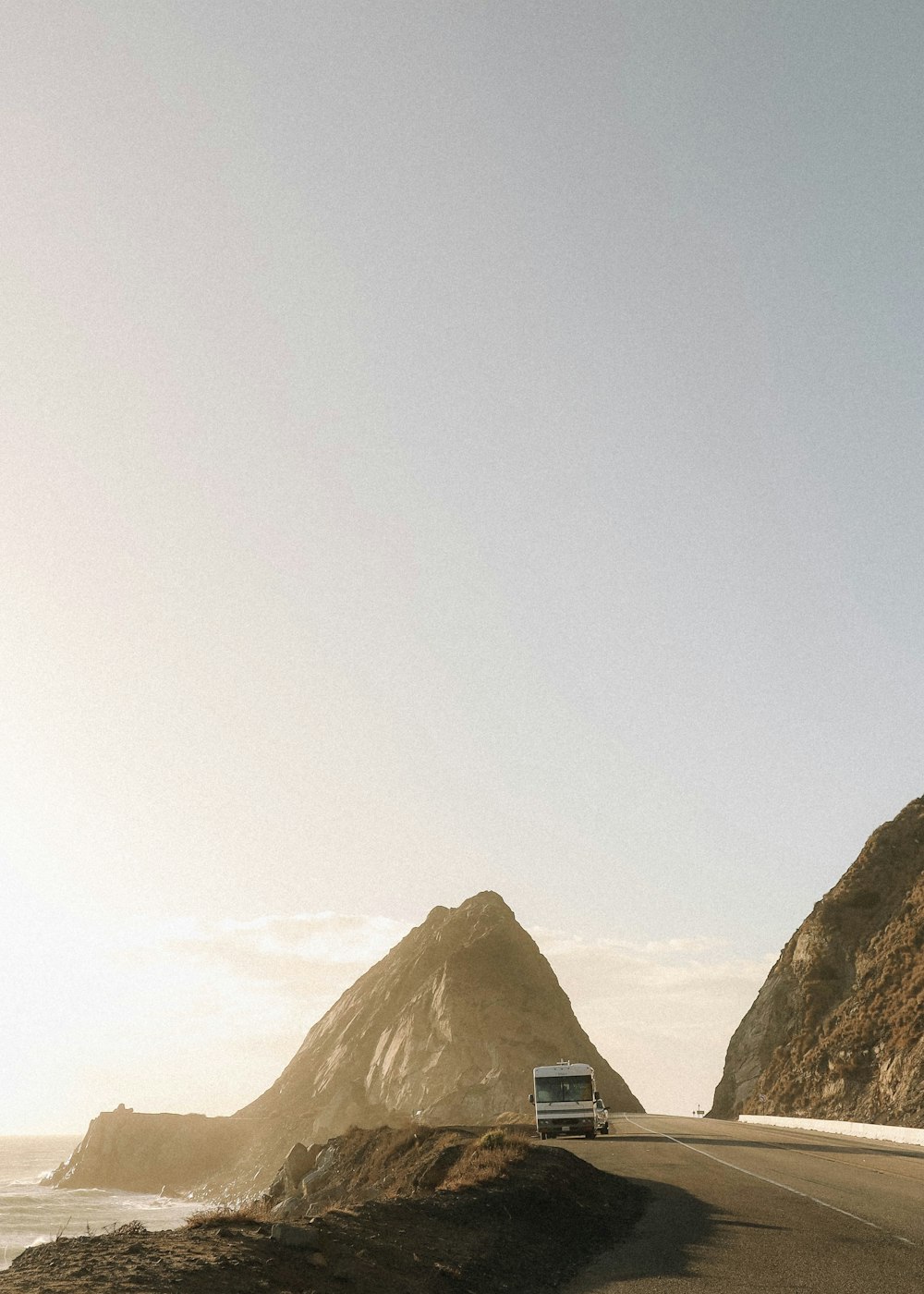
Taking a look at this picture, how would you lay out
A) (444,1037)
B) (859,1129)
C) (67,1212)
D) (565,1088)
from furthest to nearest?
(444,1037) < (67,1212) < (859,1129) < (565,1088)

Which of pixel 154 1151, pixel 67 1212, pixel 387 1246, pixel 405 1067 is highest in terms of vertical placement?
pixel 405 1067

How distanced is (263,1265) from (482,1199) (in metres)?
8.42

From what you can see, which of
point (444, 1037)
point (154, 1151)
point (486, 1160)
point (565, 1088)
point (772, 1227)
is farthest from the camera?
point (154, 1151)

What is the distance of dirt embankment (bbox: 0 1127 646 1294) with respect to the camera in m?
11.3

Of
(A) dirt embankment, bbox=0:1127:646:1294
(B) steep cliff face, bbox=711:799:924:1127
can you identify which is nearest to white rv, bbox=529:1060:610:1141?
(A) dirt embankment, bbox=0:1127:646:1294

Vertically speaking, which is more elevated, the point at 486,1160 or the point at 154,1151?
the point at 486,1160

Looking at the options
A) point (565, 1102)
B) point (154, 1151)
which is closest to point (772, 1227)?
point (565, 1102)

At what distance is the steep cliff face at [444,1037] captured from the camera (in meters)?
106

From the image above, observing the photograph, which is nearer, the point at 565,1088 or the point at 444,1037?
the point at 565,1088

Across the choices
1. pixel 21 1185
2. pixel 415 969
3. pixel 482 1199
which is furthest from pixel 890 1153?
pixel 21 1185

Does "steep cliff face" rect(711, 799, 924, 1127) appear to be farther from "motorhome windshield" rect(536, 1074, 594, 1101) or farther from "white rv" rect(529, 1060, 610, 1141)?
"motorhome windshield" rect(536, 1074, 594, 1101)

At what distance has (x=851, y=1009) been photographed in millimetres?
69688

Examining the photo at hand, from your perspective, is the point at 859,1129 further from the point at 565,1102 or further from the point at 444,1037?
the point at 444,1037

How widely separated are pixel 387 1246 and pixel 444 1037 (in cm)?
10667
